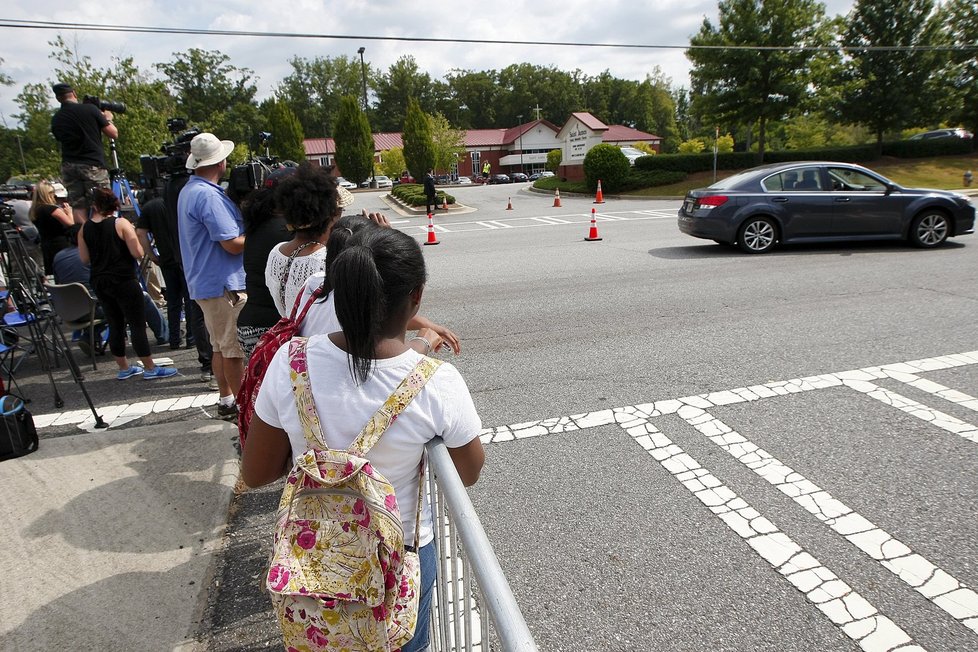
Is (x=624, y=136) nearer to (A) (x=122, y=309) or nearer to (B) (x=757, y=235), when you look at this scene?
(B) (x=757, y=235)

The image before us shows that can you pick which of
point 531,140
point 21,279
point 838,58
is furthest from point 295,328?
point 531,140

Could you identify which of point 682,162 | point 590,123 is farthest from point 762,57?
point 590,123

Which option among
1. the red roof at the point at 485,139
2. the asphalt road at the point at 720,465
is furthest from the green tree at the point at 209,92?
the asphalt road at the point at 720,465

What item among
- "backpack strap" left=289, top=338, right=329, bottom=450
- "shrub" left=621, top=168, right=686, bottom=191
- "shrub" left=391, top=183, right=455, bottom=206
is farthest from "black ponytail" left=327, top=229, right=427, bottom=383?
"shrub" left=621, top=168, right=686, bottom=191

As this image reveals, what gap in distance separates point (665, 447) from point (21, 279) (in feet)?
18.4

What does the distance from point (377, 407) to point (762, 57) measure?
32485 millimetres

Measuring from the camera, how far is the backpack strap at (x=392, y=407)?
148cm

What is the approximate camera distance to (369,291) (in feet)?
4.99

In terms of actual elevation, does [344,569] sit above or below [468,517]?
below

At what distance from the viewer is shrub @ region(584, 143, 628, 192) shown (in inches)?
1120

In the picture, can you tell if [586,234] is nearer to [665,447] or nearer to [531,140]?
[665,447]

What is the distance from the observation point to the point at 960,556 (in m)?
2.86

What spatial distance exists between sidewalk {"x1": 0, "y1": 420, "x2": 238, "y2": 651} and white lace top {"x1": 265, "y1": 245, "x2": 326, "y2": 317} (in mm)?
1315

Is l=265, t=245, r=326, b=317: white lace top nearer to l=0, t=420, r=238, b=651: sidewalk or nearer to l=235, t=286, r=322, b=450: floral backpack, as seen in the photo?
l=235, t=286, r=322, b=450: floral backpack
